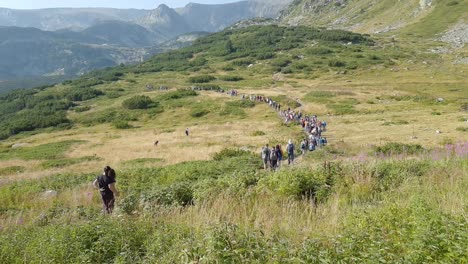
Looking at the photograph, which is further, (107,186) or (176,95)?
(176,95)

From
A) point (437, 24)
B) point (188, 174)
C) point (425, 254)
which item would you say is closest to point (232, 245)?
point (425, 254)

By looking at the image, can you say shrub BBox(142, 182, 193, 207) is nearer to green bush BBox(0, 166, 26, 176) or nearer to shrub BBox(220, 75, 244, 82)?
green bush BBox(0, 166, 26, 176)

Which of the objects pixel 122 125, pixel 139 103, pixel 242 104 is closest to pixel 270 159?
pixel 242 104

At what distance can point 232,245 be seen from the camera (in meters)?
5.82

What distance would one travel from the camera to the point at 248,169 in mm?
20984

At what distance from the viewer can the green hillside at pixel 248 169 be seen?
6074 millimetres

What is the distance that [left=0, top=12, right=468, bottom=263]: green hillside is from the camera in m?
6.07

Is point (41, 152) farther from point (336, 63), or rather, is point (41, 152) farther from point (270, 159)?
point (336, 63)

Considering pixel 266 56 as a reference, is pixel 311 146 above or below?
below

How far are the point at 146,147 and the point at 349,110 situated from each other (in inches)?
1364

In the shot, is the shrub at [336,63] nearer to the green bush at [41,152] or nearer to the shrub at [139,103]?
the shrub at [139,103]

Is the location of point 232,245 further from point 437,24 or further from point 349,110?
point 437,24

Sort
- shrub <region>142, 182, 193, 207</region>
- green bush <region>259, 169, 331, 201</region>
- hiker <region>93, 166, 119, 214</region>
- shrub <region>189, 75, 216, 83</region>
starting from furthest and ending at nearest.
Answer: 1. shrub <region>189, 75, 216, 83</region>
2. hiker <region>93, 166, 119, 214</region>
3. shrub <region>142, 182, 193, 207</region>
4. green bush <region>259, 169, 331, 201</region>

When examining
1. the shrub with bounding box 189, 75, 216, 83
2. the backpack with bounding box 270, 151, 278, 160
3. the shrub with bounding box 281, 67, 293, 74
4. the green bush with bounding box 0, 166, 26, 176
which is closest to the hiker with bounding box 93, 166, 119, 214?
the backpack with bounding box 270, 151, 278, 160
